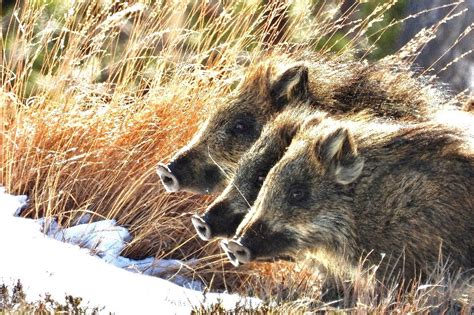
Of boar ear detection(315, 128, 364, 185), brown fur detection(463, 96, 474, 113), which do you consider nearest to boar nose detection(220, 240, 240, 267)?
boar ear detection(315, 128, 364, 185)

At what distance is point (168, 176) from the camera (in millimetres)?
6691

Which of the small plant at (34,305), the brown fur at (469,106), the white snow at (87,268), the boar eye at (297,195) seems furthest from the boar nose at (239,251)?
the brown fur at (469,106)

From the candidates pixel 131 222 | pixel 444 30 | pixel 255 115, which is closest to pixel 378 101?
pixel 255 115

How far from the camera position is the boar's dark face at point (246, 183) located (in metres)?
6.07

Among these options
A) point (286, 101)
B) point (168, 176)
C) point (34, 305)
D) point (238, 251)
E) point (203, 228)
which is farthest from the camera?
point (286, 101)

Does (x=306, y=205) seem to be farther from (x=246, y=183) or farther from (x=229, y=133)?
(x=229, y=133)

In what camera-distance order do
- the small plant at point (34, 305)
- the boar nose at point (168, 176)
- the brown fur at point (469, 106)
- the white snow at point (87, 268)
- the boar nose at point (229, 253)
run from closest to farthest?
the small plant at point (34, 305)
the white snow at point (87, 268)
the boar nose at point (229, 253)
the boar nose at point (168, 176)
the brown fur at point (469, 106)

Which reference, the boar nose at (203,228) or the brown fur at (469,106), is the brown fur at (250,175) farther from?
the brown fur at (469,106)

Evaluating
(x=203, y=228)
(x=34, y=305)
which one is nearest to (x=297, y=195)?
(x=203, y=228)

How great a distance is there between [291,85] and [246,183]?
84cm

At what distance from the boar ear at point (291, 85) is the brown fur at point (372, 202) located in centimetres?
86

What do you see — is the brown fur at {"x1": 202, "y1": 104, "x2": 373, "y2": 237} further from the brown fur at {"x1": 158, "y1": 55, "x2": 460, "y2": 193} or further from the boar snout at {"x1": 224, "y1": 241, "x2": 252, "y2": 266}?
the boar snout at {"x1": 224, "y1": 241, "x2": 252, "y2": 266}

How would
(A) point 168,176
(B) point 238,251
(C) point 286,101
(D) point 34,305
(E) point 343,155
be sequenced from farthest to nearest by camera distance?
(C) point 286,101, (A) point 168,176, (E) point 343,155, (B) point 238,251, (D) point 34,305

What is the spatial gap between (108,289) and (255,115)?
1.86 m
